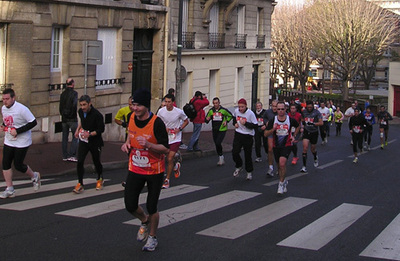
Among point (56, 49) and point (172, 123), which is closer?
point (172, 123)

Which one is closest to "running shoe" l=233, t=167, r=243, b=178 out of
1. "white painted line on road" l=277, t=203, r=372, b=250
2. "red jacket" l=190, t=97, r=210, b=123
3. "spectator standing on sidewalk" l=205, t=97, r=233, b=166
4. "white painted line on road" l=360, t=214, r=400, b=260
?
"spectator standing on sidewalk" l=205, t=97, r=233, b=166

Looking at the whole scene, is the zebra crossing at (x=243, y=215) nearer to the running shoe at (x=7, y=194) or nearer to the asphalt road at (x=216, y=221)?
the asphalt road at (x=216, y=221)

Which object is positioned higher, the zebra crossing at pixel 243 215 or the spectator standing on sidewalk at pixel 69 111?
the spectator standing on sidewalk at pixel 69 111

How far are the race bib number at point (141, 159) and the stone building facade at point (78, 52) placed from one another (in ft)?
31.2

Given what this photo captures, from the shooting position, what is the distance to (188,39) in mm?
28328

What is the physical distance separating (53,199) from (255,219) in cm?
334

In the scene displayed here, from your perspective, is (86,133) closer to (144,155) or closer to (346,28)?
(144,155)

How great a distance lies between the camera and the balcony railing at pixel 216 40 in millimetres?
30500

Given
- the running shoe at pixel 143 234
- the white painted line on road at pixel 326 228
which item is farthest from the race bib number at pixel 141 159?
the white painted line on road at pixel 326 228

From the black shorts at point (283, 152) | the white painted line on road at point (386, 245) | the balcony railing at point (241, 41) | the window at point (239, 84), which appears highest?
the balcony railing at point (241, 41)

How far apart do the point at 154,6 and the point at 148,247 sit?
688 inches

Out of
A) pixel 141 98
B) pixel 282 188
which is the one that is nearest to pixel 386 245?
pixel 141 98

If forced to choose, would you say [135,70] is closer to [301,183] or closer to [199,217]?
[301,183]

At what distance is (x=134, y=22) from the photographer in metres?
23.0
